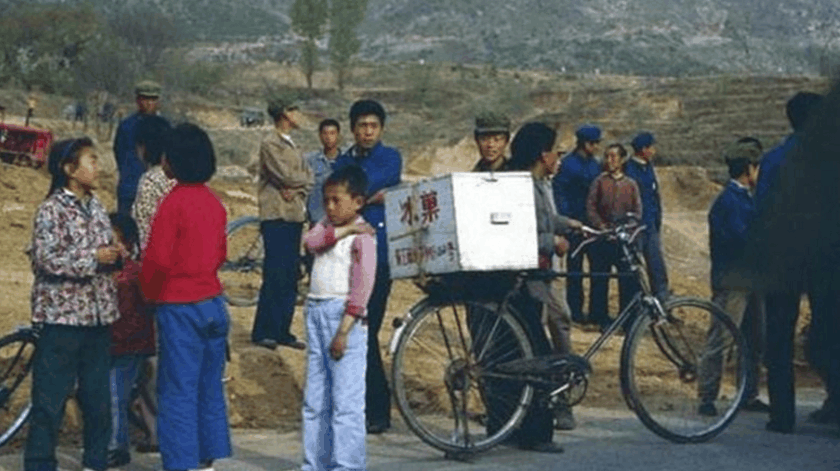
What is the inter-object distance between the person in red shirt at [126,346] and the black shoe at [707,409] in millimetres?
3121

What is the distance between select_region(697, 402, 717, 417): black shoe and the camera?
9070mm

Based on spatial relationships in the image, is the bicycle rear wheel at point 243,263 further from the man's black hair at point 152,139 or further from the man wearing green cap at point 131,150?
the man's black hair at point 152,139

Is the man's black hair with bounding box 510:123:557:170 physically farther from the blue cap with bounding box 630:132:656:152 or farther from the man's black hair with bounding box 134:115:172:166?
the blue cap with bounding box 630:132:656:152

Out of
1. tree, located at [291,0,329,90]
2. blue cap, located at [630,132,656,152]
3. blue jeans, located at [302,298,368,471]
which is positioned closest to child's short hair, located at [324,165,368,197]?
blue jeans, located at [302,298,368,471]

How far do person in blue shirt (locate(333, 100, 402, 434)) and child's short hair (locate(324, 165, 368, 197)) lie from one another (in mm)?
1202

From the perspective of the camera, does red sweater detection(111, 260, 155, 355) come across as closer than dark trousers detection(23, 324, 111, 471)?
No

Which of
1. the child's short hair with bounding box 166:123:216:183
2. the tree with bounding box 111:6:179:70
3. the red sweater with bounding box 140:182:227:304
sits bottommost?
the red sweater with bounding box 140:182:227:304

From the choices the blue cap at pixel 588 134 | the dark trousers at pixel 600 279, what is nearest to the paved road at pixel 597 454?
the dark trousers at pixel 600 279

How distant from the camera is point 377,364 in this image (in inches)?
355

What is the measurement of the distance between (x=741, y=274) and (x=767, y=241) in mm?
282

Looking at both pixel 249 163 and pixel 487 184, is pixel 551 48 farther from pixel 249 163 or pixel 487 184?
pixel 487 184

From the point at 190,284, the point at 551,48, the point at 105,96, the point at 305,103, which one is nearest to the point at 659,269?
the point at 190,284

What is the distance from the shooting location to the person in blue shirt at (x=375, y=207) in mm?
8891

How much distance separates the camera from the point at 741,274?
5.41 metres
